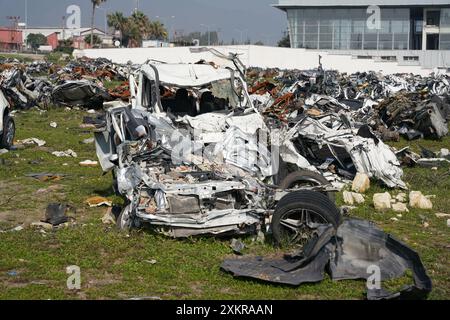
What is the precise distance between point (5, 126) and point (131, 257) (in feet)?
26.3

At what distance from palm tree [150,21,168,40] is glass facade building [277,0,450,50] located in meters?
30.8

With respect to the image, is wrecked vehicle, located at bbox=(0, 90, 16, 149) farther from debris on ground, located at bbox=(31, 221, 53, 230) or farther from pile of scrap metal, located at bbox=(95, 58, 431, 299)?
debris on ground, located at bbox=(31, 221, 53, 230)

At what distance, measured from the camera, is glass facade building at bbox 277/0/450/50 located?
2660 inches

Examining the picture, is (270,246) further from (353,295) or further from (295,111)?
(295,111)

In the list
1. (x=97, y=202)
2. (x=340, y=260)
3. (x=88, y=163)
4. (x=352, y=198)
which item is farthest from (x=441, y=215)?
(x=88, y=163)

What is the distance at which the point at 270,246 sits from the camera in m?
7.46

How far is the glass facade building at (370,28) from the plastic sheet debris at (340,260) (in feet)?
207

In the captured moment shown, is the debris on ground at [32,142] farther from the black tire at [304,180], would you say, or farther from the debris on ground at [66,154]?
the black tire at [304,180]

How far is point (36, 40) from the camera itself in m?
101

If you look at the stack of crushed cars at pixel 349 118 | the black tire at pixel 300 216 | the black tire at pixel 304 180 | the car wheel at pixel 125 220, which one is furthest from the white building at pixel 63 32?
the black tire at pixel 300 216

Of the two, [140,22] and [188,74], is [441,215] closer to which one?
[188,74]

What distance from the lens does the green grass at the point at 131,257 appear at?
6.17 m

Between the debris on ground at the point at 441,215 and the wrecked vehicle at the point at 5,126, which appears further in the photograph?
the wrecked vehicle at the point at 5,126
